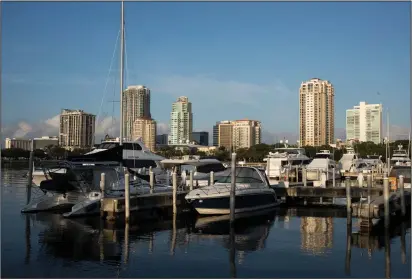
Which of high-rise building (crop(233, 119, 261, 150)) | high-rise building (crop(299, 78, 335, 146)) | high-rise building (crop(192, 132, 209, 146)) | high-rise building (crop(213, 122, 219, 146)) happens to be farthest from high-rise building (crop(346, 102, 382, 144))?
high-rise building (crop(192, 132, 209, 146))

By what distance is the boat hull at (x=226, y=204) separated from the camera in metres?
25.0

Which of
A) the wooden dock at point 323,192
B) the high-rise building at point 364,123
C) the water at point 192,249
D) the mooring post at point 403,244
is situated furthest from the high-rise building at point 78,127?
the high-rise building at point 364,123

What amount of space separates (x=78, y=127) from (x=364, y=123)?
80846 millimetres

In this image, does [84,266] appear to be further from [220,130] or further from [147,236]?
[220,130]

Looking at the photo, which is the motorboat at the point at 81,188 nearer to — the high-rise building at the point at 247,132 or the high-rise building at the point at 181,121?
the high-rise building at the point at 247,132

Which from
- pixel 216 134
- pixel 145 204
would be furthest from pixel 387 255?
pixel 216 134

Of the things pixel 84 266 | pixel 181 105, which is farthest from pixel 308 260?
pixel 181 105

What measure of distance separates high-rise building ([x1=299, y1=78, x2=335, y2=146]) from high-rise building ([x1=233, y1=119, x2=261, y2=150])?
15593 mm

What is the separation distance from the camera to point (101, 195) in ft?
79.2

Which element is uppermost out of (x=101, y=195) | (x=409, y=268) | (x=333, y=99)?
(x=333, y=99)

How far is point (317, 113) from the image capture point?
5438 inches

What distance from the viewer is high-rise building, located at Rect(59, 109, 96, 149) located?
6531cm

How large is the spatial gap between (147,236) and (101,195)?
189 inches

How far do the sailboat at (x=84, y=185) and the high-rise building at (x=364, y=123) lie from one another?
94.5 metres
